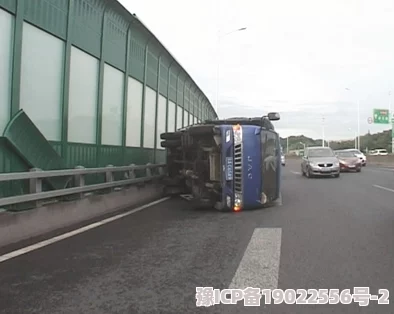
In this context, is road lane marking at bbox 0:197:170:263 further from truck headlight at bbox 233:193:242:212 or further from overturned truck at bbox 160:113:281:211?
truck headlight at bbox 233:193:242:212

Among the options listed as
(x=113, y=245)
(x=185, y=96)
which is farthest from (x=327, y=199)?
(x=185, y=96)

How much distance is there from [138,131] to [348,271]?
1024 cm

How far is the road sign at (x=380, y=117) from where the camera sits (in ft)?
200

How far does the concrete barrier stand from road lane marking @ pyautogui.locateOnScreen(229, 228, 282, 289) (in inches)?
136

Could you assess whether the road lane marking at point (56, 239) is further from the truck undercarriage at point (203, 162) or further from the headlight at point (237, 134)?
the headlight at point (237, 134)

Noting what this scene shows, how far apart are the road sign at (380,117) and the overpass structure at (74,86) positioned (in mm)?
50717

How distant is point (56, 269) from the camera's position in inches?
222

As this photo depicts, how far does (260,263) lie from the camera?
5.84 metres

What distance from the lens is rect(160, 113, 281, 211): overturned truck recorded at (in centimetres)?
1036

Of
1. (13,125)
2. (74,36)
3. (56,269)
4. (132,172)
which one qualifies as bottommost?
(56,269)

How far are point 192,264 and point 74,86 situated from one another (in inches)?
229

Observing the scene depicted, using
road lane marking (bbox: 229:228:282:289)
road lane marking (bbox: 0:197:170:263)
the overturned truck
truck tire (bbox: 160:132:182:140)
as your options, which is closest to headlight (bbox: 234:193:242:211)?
the overturned truck

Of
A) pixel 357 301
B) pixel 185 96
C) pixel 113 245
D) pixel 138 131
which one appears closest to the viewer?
pixel 357 301

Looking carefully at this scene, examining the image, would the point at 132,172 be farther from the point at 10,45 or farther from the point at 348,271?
the point at 348,271
